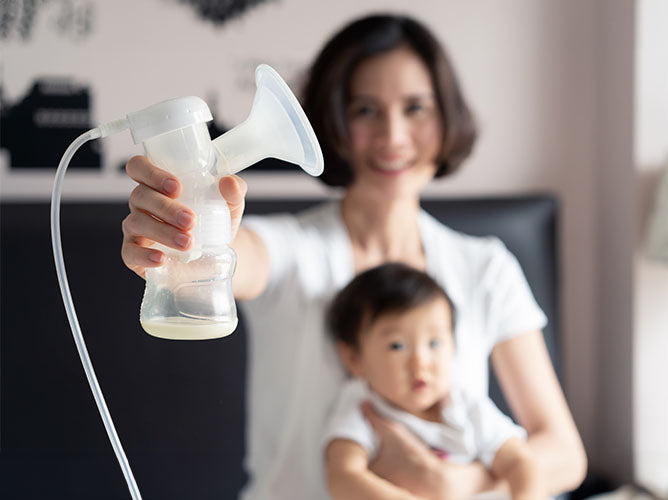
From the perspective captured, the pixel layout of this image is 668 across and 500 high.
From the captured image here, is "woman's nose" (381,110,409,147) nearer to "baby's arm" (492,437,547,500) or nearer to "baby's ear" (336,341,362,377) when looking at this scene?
"baby's ear" (336,341,362,377)

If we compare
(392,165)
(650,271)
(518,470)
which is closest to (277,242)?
(392,165)

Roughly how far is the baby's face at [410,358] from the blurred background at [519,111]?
0.54 meters

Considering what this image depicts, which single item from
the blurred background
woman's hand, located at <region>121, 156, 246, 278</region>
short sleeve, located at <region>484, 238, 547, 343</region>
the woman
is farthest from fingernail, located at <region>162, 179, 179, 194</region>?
the blurred background

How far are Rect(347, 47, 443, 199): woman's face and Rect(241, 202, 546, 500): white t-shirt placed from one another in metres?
0.10

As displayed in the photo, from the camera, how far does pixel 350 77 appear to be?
1206mm

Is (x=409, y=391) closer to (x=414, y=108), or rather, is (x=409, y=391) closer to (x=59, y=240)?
(x=414, y=108)

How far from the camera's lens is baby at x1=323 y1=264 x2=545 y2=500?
1.04 metres

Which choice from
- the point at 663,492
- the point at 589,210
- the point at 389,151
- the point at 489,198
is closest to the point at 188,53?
the point at 389,151

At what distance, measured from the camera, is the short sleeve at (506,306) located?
1218 mm

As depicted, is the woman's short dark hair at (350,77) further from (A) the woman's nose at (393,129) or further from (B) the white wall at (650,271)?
(B) the white wall at (650,271)

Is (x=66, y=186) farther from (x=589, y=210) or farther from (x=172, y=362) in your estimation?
(x=589, y=210)

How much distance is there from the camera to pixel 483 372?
1.20 meters

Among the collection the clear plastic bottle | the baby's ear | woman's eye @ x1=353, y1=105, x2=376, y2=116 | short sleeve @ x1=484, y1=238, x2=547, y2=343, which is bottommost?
the baby's ear

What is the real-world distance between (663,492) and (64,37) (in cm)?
153
